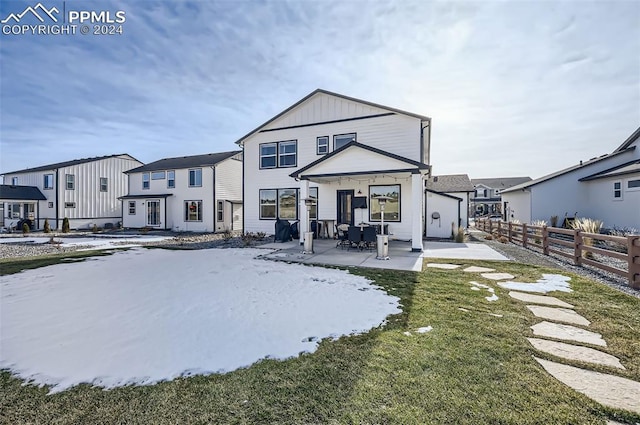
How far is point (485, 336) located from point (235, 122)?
52.6 feet

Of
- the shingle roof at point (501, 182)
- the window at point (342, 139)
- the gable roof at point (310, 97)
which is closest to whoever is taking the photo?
the gable roof at point (310, 97)

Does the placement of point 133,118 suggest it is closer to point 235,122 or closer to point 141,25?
point 235,122

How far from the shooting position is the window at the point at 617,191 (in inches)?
591

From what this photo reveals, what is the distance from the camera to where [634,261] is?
5.87 meters

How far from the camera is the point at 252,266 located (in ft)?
26.0

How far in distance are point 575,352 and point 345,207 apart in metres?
11.2

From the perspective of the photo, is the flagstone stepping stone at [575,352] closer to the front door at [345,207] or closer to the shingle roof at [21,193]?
the front door at [345,207]

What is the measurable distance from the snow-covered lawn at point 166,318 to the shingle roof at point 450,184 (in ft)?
54.0

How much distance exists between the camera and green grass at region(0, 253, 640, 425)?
2.17 m

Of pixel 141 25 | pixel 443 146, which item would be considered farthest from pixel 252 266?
pixel 443 146

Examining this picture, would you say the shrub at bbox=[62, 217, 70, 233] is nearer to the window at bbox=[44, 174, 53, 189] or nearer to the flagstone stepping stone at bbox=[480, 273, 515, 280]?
the window at bbox=[44, 174, 53, 189]

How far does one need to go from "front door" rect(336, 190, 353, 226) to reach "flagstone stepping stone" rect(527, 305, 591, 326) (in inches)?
382

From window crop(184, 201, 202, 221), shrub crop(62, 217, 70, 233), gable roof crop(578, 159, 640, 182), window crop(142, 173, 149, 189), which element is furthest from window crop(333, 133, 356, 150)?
shrub crop(62, 217, 70, 233)

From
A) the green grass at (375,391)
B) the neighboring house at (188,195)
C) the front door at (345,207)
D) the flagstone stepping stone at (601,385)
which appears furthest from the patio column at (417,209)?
the neighboring house at (188,195)
